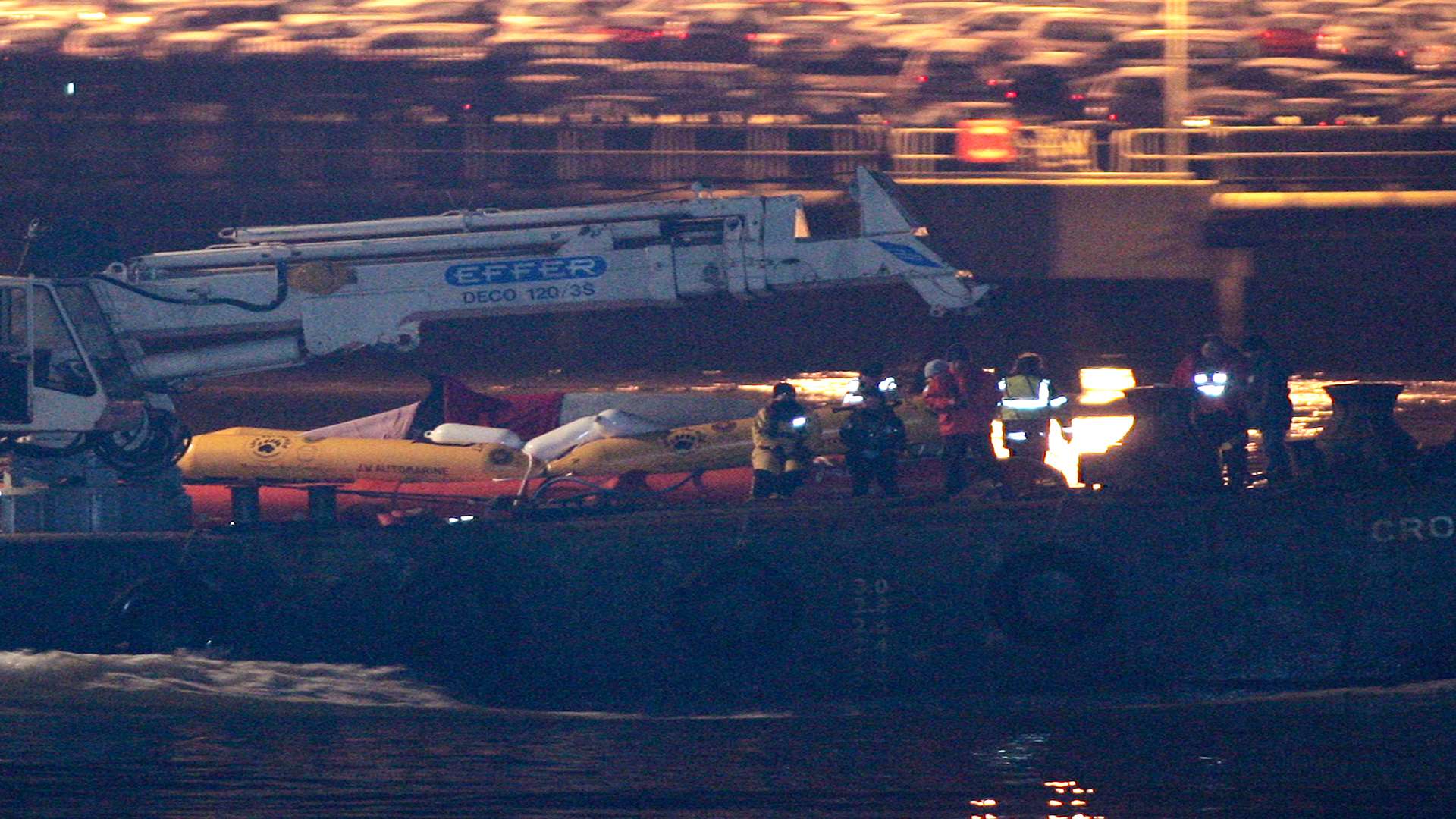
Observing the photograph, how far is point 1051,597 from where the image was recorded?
454 inches

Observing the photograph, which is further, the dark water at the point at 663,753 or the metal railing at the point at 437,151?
the metal railing at the point at 437,151

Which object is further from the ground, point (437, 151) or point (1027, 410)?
point (437, 151)

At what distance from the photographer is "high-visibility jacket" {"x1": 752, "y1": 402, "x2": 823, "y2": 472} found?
1253cm

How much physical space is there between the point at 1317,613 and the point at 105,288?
26.3ft

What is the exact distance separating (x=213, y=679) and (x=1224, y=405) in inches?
268

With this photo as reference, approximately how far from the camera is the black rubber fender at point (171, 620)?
480 inches

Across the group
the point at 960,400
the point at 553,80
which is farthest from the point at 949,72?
the point at 960,400

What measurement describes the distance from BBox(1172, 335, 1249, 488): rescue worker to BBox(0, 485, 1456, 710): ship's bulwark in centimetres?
52

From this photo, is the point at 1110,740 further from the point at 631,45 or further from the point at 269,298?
the point at 631,45

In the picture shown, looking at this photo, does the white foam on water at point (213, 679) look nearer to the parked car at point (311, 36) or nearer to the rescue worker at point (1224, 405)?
the rescue worker at point (1224, 405)

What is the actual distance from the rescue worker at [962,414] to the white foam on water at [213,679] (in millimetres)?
3657

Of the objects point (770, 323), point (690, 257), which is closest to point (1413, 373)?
point (770, 323)

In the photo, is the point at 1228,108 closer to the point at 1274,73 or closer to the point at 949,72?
the point at 1274,73

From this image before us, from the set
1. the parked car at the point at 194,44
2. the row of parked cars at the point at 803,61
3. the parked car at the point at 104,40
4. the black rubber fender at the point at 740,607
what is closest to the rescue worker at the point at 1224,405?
the black rubber fender at the point at 740,607
